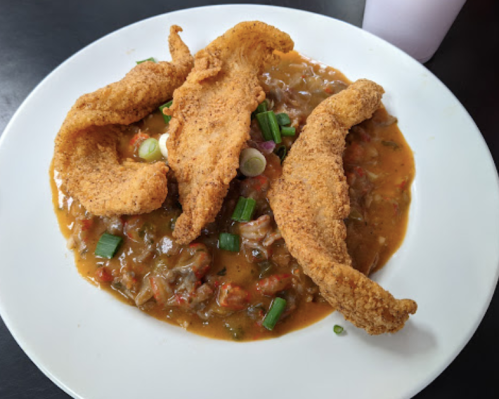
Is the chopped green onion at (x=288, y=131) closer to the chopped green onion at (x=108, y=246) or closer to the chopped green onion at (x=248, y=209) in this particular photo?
the chopped green onion at (x=248, y=209)

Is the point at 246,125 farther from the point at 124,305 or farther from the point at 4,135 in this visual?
the point at 4,135

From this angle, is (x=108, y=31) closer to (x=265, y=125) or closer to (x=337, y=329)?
(x=265, y=125)

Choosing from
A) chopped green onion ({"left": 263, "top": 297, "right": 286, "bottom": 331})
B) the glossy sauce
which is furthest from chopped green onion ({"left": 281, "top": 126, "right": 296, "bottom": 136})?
chopped green onion ({"left": 263, "top": 297, "right": 286, "bottom": 331})

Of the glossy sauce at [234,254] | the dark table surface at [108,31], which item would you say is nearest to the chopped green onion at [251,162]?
the glossy sauce at [234,254]

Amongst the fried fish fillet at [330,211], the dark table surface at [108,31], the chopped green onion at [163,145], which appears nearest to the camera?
the fried fish fillet at [330,211]

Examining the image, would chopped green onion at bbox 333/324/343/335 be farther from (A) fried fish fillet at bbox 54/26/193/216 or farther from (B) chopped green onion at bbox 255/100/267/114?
(B) chopped green onion at bbox 255/100/267/114

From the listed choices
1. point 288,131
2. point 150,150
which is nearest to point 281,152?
point 288,131

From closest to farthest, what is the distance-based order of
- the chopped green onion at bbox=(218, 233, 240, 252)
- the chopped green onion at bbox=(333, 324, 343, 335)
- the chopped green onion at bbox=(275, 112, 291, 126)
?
the chopped green onion at bbox=(333, 324, 343, 335)
the chopped green onion at bbox=(218, 233, 240, 252)
the chopped green onion at bbox=(275, 112, 291, 126)
